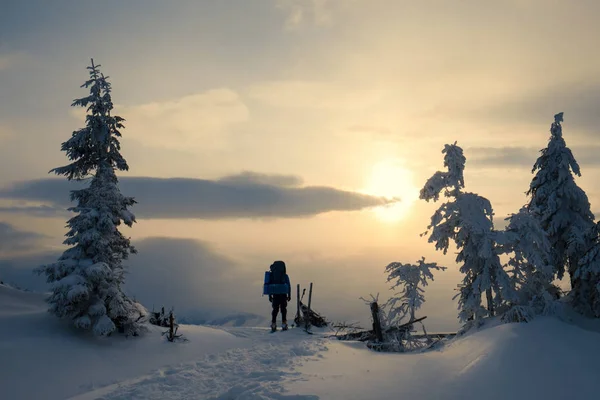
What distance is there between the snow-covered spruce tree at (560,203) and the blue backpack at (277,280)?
41.0 feet

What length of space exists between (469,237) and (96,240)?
1399cm

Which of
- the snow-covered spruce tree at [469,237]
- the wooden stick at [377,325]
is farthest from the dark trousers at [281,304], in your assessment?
the snow-covered spruce tree at [469,237]

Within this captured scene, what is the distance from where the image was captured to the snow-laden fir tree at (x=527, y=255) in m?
14.9

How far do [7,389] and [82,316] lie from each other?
3591 millimetres

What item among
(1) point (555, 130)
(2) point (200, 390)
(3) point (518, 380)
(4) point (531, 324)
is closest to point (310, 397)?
(2) point (200, 390)

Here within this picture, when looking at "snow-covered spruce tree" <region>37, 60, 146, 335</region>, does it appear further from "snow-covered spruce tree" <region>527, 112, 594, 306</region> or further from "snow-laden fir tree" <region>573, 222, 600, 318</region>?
"snow-covered spruce tree" <region>527, 112, 594, 306</region>

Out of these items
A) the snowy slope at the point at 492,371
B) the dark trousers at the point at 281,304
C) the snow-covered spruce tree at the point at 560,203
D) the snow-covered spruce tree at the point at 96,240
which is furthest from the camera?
the dark trousers at the point at 281,304

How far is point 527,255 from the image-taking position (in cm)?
1514

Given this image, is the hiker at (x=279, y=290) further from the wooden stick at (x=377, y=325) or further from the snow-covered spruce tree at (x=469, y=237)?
the snow-covered spruce tree at (x=469, y=237)

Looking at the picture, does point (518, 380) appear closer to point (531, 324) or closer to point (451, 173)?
point (531, 324)

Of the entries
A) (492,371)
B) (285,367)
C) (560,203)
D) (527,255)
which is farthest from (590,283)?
(285,367)

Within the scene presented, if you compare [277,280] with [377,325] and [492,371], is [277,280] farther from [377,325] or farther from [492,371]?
[492,371]

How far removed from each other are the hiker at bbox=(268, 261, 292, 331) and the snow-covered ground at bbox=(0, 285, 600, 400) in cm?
Answer: 458

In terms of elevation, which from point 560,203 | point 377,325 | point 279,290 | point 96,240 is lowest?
point 377,325
